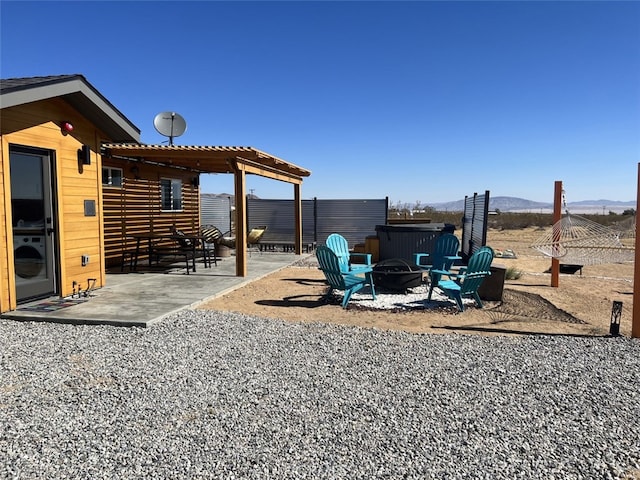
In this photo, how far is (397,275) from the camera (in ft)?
22.4

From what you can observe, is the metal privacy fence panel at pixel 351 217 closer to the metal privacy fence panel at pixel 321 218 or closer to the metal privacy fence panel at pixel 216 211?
the metal privacy fence panel at pixel 321 218

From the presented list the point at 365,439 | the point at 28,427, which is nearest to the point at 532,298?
the point at 365,439

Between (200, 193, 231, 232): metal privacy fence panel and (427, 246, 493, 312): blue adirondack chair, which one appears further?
(200, 193, 231, 232): metal privacy fence panel

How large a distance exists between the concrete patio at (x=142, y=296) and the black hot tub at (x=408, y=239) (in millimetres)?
2626

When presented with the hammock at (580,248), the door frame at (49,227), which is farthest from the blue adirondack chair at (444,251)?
the door frame at (49,227)

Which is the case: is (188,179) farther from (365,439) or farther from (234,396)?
(365,439)

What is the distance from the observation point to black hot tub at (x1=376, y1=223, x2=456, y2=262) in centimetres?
888

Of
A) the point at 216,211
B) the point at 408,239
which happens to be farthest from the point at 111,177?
the point at 408,239

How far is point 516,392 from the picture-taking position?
118 inches

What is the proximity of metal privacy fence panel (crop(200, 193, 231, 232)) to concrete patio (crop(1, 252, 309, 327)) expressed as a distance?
4925 mm

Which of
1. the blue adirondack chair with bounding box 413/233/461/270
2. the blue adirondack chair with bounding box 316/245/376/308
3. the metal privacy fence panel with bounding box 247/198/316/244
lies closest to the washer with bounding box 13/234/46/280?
the blue adirondack chair with bounding box 316/245/376/308

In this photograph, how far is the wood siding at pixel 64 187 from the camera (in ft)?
16.0

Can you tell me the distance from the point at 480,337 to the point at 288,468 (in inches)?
118

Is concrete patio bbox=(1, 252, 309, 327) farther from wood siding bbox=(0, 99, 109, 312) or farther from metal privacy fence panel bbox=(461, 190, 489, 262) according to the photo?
metal privacy fence panel bbox=(461, 190, 489, 262)
